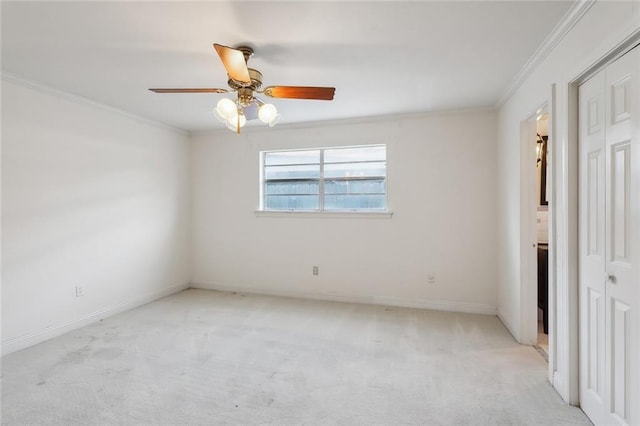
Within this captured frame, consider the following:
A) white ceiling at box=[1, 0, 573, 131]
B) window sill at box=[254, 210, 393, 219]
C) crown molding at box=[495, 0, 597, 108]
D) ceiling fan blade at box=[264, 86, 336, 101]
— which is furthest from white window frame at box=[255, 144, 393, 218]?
ceiling fan blade at box=[264, 86, 336, 101]

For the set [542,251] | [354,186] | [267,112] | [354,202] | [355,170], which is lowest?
[542,251]

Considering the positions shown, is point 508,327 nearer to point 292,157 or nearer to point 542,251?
point 542,251

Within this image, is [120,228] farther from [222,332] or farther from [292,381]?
[292,381]

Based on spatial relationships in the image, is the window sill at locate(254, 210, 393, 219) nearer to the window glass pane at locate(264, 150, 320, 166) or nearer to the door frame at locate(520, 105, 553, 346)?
the window glass pane at locate(264, 150, 320, 166)

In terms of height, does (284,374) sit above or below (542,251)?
Answer: below

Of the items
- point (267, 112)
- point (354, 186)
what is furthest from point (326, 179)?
point (267, 112)

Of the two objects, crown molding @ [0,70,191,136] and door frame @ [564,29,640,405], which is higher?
crown molding @ [0,70,191,136]

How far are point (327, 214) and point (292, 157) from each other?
101cm

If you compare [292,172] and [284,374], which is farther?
[292,172]

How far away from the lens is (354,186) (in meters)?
4.31

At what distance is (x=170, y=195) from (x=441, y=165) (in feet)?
12.2

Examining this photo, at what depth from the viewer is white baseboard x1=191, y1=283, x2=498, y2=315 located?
148 inches

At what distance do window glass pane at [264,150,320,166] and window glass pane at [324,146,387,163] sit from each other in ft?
0.60

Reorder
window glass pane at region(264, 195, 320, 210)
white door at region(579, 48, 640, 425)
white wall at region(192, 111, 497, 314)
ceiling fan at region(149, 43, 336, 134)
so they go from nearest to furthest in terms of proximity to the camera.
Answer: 1. white door at region(579, 48, 640, 425)
2. ceiling fan at region(149, 43, 336, 134)
3. white wall at region(192, 111, 497, 314)
4. window glass pane at region(264, 195, 320, 210)
